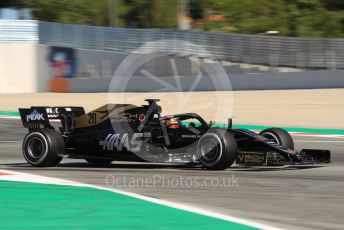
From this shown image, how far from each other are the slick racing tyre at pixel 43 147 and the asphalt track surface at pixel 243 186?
15 centimetres

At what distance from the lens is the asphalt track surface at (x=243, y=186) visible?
7035mm

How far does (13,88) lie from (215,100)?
1354 cm

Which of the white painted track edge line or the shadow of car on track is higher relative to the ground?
the shadow of car on track

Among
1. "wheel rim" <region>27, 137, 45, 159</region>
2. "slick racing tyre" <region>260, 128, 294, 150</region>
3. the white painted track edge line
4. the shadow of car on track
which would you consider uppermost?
"slick racing tyre" <region>260, 128, 294, 150</region>

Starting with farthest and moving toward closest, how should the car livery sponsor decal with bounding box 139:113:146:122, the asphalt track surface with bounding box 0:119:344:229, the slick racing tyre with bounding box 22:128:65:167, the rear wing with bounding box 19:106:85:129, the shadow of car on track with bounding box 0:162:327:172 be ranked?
1. the rear wing with bounding box 19:106:85:129
2. the slick racing tyre with bounding box 22:128:65:167
3. the car livery sponsor decal with bounding box 139:113:146:122
4. the shadow of car on track with bounding box 0:162:327:172
5. the asphalt track surface with bounding box 0:119:344:229

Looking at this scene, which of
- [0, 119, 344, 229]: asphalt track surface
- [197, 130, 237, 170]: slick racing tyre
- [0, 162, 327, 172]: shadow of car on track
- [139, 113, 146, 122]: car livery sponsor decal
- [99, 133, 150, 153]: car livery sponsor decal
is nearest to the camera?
[0, 119, 344, 229]: asphalt track surface

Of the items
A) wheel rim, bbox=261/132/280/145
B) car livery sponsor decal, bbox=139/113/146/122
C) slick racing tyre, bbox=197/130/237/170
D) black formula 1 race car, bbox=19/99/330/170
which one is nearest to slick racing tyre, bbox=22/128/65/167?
black formula 1 race car, bbox=19/99/330/170

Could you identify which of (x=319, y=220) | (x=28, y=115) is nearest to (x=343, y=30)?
(x=28, y=115)

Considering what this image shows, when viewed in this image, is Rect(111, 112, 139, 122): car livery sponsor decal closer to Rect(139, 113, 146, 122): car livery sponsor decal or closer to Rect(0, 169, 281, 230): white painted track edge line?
Rect(139, 113, 146, 122): car livery sponsor decal

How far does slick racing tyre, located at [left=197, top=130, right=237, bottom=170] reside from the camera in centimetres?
995

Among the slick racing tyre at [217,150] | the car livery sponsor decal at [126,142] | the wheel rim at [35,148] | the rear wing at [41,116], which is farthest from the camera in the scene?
the rear wing at [41,116]

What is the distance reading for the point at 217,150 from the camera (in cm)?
1005

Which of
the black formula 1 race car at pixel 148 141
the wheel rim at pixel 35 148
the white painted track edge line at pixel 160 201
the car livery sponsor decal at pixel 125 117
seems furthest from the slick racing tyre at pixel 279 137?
the wheel rim at pixel 35 148

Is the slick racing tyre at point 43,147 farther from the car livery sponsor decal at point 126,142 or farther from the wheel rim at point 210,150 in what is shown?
the wheel rim at point 210,150
